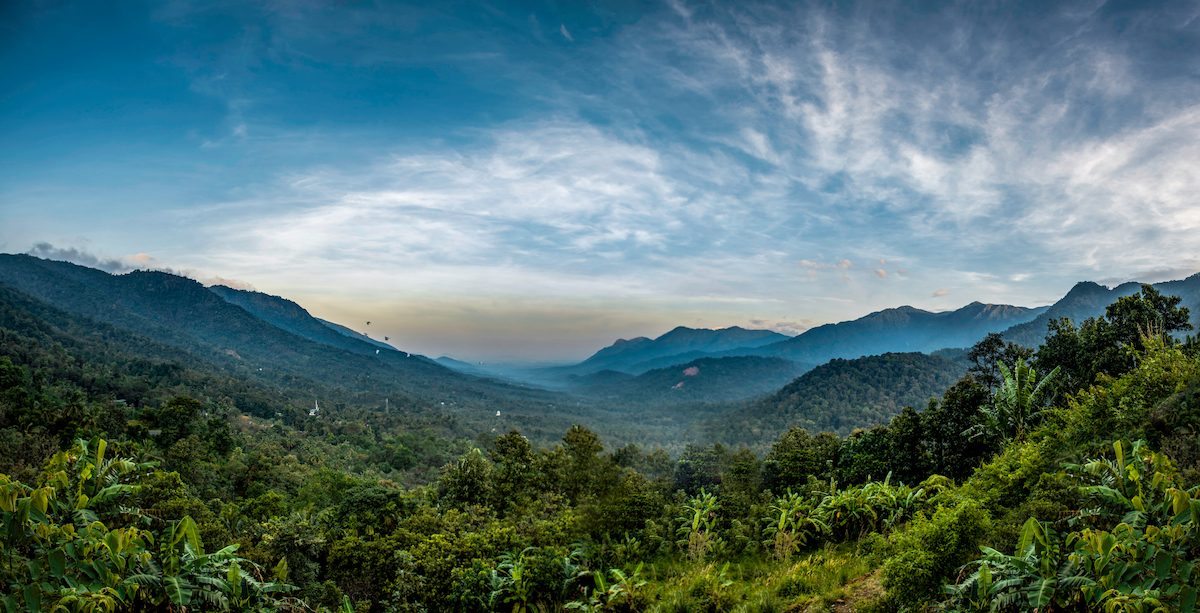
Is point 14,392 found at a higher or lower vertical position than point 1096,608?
lower

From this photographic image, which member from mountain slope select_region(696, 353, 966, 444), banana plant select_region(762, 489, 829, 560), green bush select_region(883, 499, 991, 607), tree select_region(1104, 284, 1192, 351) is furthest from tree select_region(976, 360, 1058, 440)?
mountain slope select_region(696, 353, 966, 444)

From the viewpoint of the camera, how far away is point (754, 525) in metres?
10.5

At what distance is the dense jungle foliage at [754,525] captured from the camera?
3.11 metres

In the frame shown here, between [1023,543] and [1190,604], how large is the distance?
1172mm

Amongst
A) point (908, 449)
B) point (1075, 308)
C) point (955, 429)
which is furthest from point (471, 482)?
point (1075, 308)

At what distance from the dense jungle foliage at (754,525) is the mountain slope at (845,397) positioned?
6394 cm

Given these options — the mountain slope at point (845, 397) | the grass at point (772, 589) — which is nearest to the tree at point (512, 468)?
the grass at point (772, 589)

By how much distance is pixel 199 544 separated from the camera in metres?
3.65

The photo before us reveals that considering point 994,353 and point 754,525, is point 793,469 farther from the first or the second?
point 994,353

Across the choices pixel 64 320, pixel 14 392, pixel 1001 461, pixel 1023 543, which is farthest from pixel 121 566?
pixel 64 320

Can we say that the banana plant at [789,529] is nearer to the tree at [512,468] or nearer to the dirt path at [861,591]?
the dirt path at [861,591]

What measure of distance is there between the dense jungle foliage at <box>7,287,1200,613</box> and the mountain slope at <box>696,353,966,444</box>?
6394 centimetres

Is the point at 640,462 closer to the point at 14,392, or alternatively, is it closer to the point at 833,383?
the point at 14,392

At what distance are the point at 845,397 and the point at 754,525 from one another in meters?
91.5
